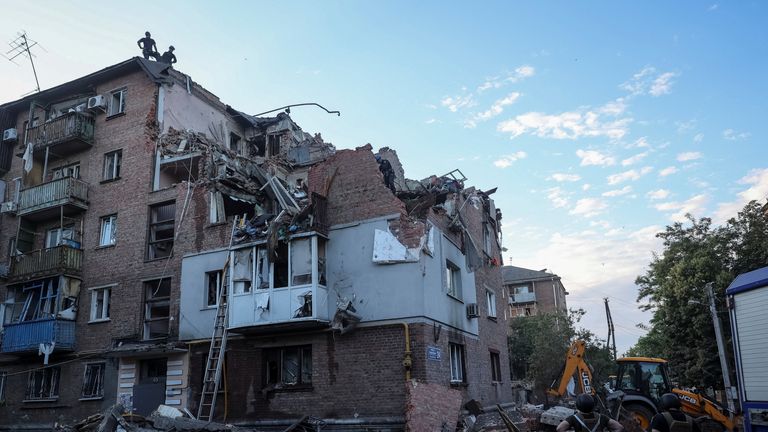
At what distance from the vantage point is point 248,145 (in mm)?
27453

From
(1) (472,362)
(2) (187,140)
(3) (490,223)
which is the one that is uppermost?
(2) (187,140)

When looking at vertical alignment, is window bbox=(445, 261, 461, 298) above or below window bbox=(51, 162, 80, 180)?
below

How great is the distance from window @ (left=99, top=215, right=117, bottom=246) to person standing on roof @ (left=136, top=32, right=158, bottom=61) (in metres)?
7.57

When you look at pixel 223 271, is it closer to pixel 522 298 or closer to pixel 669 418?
pixel 669 418

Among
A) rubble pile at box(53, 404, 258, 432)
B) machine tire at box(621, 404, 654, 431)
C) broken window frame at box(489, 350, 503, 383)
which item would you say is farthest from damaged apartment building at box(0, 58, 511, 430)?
machine tire at box(621, 404, 654, 431)

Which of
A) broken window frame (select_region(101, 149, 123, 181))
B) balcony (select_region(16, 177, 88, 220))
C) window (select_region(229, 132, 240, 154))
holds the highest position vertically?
window (select_region(229, 132, 240, 154))

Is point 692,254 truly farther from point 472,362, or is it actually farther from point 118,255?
point 118,255

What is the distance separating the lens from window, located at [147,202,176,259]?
20.5m

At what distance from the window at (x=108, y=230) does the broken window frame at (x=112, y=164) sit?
1637mm

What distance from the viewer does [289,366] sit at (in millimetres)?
16719

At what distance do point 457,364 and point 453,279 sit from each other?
280 centimetres

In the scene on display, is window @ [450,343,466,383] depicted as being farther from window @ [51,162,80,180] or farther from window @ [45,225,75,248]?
window @ [51,162,80,180]

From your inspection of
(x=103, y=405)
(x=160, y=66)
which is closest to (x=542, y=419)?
(x=103, y=405)

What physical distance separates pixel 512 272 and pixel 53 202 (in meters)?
53.5
